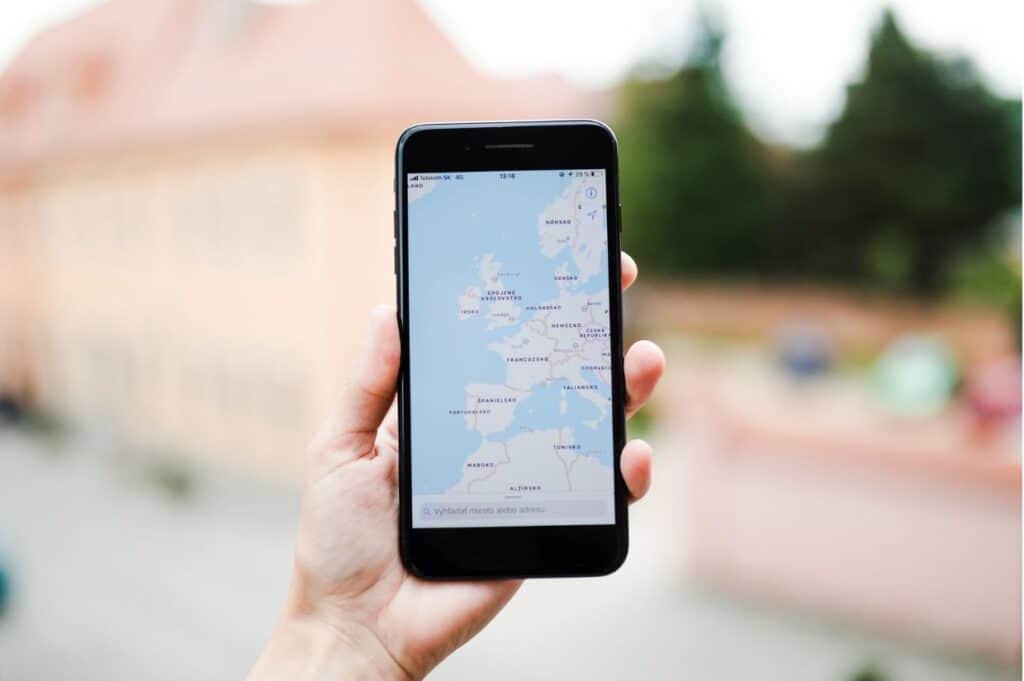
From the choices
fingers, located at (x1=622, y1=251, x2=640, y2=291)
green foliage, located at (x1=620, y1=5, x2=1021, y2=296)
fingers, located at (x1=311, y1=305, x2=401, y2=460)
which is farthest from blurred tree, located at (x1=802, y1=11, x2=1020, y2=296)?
fingers, located at (x1=311, y1=305, x2=401, y2=460)

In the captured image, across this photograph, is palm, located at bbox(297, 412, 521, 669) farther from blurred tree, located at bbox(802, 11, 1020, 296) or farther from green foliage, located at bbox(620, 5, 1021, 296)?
blurred tree, located at bbox(802, 11, 1020, 296)

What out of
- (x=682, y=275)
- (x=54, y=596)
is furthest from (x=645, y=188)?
(x=54, y=596)

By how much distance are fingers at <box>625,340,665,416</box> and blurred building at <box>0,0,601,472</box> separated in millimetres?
1910

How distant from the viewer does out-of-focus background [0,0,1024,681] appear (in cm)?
163

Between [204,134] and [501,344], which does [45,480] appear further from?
[501,344]

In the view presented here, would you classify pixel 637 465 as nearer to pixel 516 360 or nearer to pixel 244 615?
pixel 516 360

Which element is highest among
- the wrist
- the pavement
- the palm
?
the palm

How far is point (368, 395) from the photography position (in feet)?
1.76

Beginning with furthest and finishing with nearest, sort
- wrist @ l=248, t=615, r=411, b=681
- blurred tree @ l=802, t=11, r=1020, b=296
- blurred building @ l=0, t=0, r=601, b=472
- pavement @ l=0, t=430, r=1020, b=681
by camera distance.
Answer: blurred tree @ l=802, t=11, r=1020, b=296 → blurred building @ l=0, t=0, r=601, b=472 → pavement @ l=0, t=430, r=1020, b=681 → wrist @ l=248, t=615, r=411, b=681

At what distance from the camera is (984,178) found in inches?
196

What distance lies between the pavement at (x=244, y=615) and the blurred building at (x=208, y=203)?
0.53 meters

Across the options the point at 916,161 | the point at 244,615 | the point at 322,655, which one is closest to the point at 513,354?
the point at 322,655

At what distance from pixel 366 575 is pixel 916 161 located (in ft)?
17.6

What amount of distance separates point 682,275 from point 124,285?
159 inches
